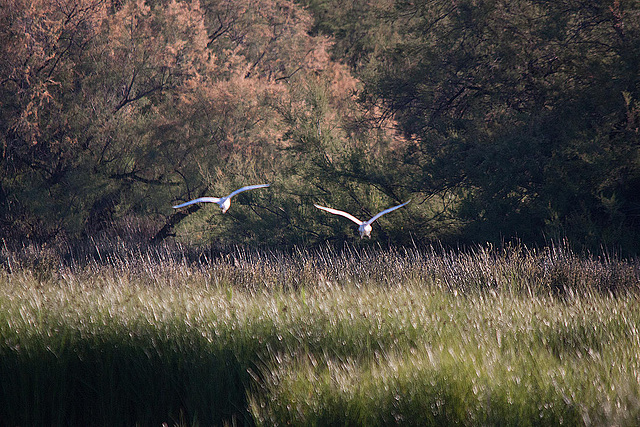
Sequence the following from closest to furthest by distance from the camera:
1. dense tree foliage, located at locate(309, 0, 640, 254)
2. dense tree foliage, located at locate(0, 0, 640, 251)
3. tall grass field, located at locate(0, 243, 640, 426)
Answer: tall grass field, located at locate(0, 243, 640, 426) → dense tree foliage, located at locate(309, 0, 640, 254) → dense tree foliage, located at locate(0, 0, 640, 251)

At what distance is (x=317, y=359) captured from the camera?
5.55m

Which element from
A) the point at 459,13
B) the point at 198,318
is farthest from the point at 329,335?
the point at 459,13

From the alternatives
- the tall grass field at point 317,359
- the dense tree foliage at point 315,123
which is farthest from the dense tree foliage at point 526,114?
the tall grass field at point 317,359

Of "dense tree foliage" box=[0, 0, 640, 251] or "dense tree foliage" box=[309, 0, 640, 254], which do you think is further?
"dense tree foliage" box=[0, 0, 640, 251]

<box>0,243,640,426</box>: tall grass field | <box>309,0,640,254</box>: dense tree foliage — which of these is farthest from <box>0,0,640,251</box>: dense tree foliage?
<box>0,243,640,426</box>: tall grass field

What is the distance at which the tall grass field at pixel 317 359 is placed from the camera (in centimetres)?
400

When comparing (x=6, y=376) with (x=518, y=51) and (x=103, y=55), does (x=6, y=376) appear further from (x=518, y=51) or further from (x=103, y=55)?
A: (x=103, y=55)

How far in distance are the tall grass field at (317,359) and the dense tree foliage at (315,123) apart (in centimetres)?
537

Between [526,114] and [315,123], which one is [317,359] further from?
[315,123]

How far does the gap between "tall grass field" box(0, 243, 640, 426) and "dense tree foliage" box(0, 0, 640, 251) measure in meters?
5.37

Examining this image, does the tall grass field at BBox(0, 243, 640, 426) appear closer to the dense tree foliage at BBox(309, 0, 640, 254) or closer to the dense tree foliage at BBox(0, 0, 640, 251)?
the dense tree foliage at BBox(309, 0, 640, 254)

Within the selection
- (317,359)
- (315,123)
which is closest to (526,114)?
(315,123)

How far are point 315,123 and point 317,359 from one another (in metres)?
11.8

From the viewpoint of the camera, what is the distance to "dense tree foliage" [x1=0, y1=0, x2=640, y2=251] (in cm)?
1260
